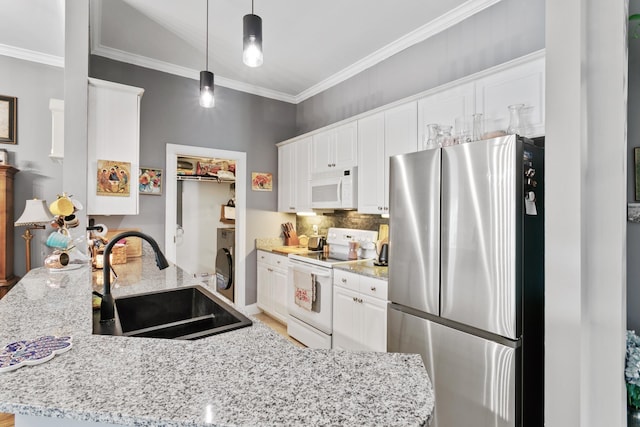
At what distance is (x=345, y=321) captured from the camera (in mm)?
2811

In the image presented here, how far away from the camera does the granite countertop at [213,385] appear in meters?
0.56

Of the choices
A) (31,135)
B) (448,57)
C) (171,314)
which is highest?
(448,57)

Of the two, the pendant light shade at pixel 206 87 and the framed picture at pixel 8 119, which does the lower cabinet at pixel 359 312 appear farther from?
the framed picture at pixel 8 119

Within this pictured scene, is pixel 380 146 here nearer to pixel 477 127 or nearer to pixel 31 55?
pixel 477 127

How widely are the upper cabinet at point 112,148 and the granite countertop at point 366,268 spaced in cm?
191

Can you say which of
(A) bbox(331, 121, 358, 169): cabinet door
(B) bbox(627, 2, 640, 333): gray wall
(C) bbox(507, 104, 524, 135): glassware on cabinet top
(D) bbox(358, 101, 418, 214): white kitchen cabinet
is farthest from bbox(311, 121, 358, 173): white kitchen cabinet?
(B) bbox(627, 2, 640, 333): gray wall

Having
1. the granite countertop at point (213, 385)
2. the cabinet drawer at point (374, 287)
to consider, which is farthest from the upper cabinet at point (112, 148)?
the cabinet drawer at point (374, 287)

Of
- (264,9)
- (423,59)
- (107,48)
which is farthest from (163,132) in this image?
(423,59)

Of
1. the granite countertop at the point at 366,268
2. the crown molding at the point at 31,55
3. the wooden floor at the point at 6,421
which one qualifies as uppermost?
the crown molding at the point at 31,55

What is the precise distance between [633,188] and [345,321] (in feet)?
6.84

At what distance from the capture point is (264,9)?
2.59 meters

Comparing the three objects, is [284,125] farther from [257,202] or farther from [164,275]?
[164,275]

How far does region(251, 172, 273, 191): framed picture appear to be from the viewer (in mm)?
4195

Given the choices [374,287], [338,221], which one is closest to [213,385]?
[374,287]
